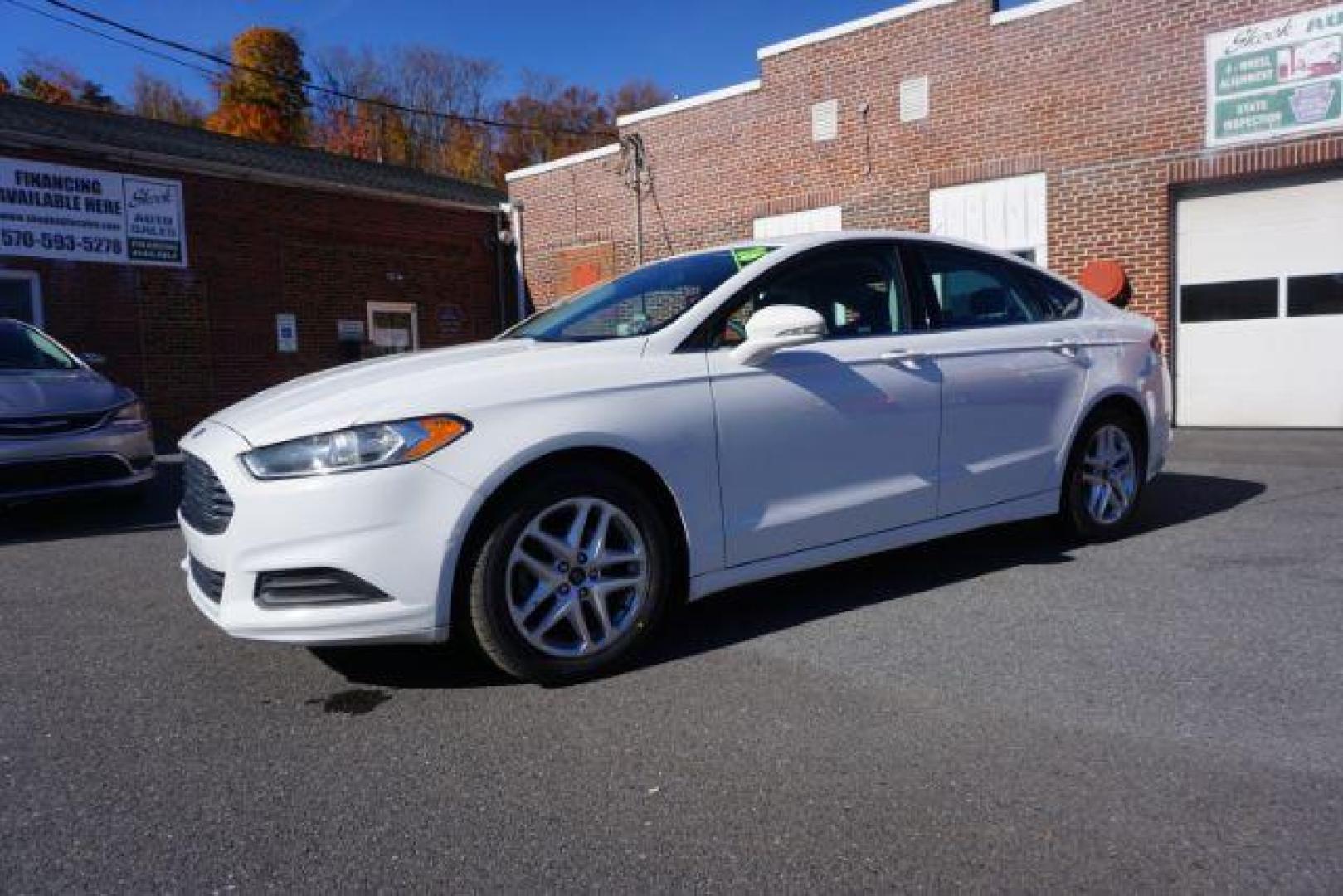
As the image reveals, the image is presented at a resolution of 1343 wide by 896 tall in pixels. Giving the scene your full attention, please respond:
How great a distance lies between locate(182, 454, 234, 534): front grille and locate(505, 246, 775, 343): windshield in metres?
1.36

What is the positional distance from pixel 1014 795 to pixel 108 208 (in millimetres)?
14444

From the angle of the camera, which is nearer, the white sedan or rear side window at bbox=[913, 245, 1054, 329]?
the white sedan

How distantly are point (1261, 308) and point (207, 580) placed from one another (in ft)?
35.6

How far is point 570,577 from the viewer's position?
3102 mm

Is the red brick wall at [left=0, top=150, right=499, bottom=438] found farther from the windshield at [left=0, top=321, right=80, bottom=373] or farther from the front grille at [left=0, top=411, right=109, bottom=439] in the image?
the front grille at [left=0, top=411, right=109, bottom=439]

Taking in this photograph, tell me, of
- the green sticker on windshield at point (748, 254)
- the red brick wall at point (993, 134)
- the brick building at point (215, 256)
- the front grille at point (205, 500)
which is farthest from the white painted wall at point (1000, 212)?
the front grille at point (205, 500)

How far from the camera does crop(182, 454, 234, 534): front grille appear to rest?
117 inches

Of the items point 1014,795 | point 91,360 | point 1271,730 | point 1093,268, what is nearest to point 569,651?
point 1014,795

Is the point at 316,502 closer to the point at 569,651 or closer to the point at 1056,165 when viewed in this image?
the point at 569,651

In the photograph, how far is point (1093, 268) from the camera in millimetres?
11039

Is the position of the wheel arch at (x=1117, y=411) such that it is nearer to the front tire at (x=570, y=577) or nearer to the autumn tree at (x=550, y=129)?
the front tire at (x=570, y=577)

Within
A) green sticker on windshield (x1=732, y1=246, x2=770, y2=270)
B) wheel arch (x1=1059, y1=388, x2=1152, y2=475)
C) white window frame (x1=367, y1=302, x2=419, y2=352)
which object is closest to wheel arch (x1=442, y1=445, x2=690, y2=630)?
green sticker on windshield (x1=732, y1=246, x2=770, y2=270)

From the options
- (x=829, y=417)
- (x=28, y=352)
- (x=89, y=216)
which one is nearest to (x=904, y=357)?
(x=829, y=417)

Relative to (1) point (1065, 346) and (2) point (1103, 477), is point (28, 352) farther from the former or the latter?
(2) point (1103, 477)
